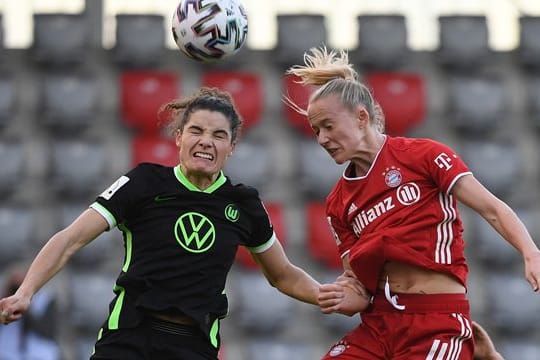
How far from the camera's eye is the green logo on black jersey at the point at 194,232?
4.39 meters

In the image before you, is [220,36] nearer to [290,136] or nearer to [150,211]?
[150,211]

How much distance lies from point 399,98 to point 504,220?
6862 mm

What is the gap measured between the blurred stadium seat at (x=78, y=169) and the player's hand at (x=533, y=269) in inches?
268

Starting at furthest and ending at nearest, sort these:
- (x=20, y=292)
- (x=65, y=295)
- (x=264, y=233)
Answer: (x=65, y=295) → (x=264, y=233) → (x=20, y=292)

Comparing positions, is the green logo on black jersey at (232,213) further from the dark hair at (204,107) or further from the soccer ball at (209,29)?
the soccer ball at (209,29)

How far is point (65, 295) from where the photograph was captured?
32.9 ft

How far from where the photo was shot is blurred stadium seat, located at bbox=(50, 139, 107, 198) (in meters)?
10.4

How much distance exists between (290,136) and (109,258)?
2072 millimetres

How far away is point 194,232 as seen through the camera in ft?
14.5

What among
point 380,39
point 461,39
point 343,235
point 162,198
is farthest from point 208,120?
point 461,39

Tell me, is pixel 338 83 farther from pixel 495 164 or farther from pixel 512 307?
pixel 495 164

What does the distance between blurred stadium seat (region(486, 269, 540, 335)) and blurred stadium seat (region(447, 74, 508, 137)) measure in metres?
1.58

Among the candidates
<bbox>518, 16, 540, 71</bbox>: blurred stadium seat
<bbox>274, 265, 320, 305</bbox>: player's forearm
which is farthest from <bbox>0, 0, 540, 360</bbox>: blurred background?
<bbox>274, 265, 320, 305</bbox>: player's forearm

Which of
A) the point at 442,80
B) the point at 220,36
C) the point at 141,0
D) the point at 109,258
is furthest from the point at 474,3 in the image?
the point at 220,36
